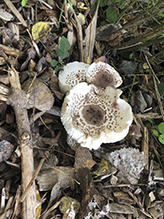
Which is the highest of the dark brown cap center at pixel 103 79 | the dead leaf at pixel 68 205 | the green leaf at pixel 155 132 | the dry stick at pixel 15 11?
the dry stick at pixel 15 11

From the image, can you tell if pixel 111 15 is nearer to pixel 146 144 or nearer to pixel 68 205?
pixel 146 144

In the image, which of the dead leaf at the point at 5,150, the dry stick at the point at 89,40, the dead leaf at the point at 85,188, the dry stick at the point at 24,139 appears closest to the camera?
the dry stick at the point at 24,139

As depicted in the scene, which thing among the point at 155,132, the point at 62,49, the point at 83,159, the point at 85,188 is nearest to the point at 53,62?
the point at 62,49

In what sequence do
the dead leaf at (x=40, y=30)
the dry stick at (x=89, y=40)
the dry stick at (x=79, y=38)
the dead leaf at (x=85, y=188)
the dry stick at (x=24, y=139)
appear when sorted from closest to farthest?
1. the dry stick at (x=24, y=139)
2. the dead leaf at (x=85, y=188)
3. the dead leaf at (x=40, y=30)
4. the dry stick at (x=79, y=38)
5. the dry stick at (x=89, y=40)

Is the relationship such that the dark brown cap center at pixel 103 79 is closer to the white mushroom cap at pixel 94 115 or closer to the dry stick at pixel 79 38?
the white mushroom cap at pixel 94 115

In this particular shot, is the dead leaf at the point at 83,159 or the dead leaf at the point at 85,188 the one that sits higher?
the dead leaf at the point at 83,159

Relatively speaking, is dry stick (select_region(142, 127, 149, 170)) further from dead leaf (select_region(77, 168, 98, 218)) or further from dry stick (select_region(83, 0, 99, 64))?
dry stick (select_region(83, 0, 99, 64))

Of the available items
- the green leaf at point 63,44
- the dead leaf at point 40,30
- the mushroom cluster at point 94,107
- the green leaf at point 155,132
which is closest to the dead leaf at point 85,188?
the mushroom cluster at point 94,107
